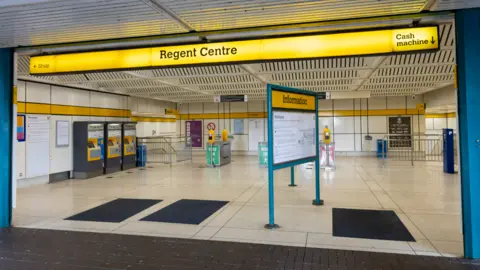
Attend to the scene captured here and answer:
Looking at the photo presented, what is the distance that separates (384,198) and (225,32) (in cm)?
471

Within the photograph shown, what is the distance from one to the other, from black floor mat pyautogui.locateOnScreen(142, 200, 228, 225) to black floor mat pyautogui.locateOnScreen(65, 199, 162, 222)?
0.45 metres

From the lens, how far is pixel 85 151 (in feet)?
33.9

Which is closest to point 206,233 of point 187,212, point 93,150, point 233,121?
point 187,212

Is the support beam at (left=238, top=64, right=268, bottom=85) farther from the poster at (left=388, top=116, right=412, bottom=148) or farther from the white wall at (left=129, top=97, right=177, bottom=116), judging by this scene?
the poster at (left=388, top=116, right=412, bottom=148)

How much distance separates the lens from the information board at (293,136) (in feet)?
16.3

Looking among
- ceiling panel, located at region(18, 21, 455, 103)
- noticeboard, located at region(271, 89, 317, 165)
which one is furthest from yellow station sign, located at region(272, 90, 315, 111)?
ceiling panel, located at region(18, 21, 455, 103)

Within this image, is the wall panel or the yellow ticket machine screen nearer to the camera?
the wall panel

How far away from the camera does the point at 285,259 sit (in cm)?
357

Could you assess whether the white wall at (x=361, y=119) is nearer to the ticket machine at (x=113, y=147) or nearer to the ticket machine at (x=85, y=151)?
the ticket machine at (x=113, y=147)

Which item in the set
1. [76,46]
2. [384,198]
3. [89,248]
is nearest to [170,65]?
[76,46]

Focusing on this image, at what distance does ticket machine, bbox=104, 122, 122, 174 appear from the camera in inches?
442

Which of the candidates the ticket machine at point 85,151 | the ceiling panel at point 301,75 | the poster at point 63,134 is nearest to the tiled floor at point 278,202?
the ticket machine at point 85,151

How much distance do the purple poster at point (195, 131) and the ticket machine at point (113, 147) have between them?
727cm

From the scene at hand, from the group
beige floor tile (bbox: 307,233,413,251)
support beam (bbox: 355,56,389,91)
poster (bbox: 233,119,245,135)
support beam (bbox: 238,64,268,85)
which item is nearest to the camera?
beige floor tile (bbox: 307,233,413,251)
